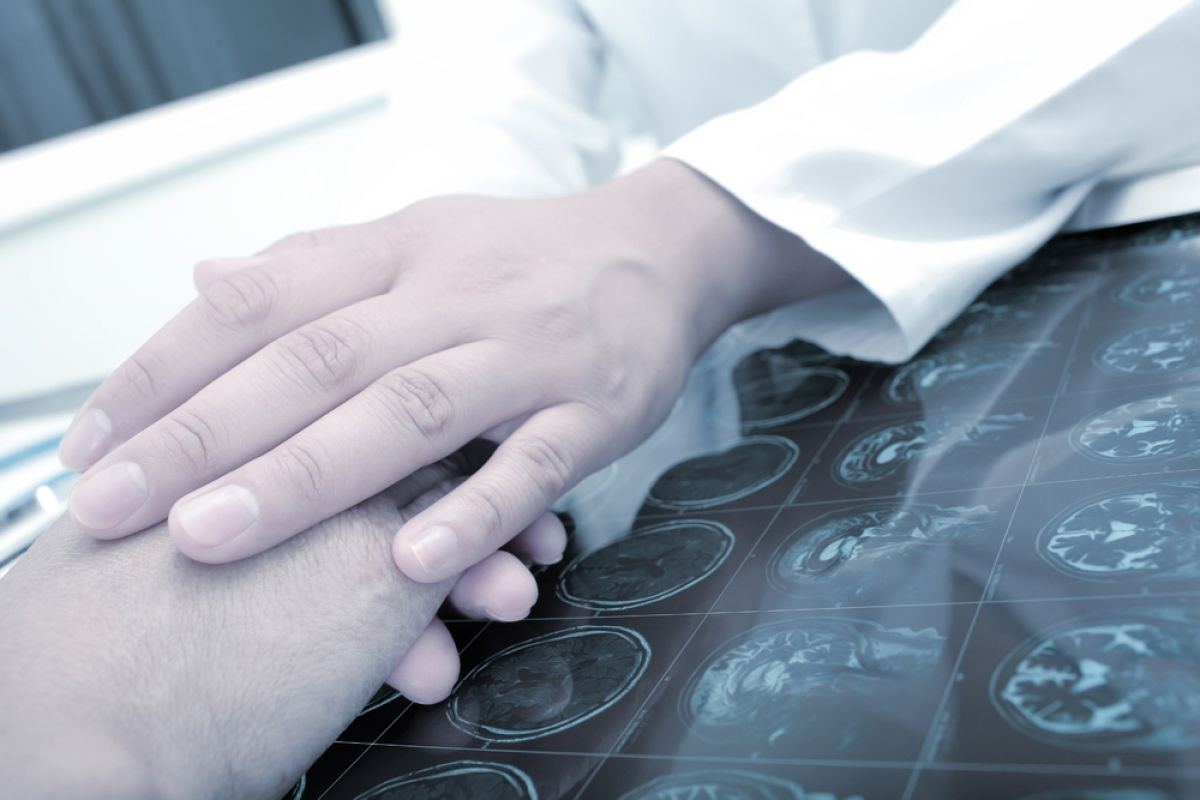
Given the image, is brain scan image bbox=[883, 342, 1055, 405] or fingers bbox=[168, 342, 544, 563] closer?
fingers bbox=[168, 342, 544, 563]

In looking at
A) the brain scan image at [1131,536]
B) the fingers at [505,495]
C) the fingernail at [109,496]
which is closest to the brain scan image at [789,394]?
the fingers at [505,495]

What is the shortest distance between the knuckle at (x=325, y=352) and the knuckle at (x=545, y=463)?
0.34 ft

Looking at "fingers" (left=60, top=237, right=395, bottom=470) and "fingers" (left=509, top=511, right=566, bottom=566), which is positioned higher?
"fingers" (left=60, top=237, right=395, bottom=470)

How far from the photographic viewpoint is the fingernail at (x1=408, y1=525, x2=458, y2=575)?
1.49ft

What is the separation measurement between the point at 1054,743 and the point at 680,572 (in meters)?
0.20

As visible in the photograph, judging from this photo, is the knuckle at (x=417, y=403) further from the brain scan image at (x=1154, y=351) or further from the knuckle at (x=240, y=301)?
the brain scan image at (x=1154, y=351)

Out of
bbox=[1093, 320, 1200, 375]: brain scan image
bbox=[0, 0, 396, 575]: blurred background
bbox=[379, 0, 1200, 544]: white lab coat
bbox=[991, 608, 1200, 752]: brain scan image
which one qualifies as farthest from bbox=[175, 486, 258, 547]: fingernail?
bbox=[0, 0, 396, 575]: blurred background

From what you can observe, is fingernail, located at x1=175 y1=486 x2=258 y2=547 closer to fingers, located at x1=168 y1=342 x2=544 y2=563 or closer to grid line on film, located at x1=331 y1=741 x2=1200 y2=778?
fingers, located at x1=168 y1=342 x2=544 y2=563

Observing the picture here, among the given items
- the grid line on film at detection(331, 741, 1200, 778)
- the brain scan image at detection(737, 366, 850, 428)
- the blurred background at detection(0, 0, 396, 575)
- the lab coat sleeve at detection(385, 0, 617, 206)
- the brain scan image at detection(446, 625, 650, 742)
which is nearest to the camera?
the grid line on film at detection(331, 741, 1200, 778)

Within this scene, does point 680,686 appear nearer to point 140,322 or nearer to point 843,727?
point 843,727

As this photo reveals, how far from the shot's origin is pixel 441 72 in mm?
1075

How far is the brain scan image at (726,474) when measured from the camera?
1.74 ft

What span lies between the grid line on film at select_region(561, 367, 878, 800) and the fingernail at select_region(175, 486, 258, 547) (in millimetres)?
200

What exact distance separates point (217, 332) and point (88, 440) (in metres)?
0.09
